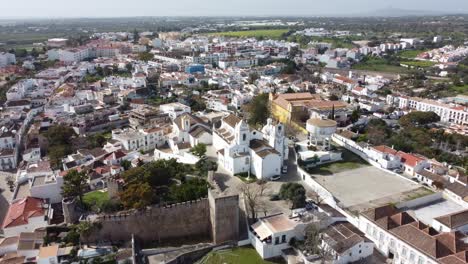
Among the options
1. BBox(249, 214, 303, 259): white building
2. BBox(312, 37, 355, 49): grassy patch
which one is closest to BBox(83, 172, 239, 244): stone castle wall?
BBox(249, 214, 303, 259): white building

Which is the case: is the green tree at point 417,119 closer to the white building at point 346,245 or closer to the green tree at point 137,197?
the white building at point 346,245

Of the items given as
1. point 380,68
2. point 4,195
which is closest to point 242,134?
point 4,195

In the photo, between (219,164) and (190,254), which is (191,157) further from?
(190,254)

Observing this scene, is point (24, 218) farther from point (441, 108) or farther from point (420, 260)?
point (441, 108)

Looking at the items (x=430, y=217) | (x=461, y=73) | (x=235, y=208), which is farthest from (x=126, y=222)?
(x=461, y=73)

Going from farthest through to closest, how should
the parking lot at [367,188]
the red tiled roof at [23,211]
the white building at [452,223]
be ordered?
the parking lot at [367,188]
the red tiled roof at [23,211]
the white building at [452,223]

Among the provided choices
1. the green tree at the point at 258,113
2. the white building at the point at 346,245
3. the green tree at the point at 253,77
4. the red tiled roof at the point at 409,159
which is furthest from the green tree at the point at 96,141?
the green tree at the point at 253,77
